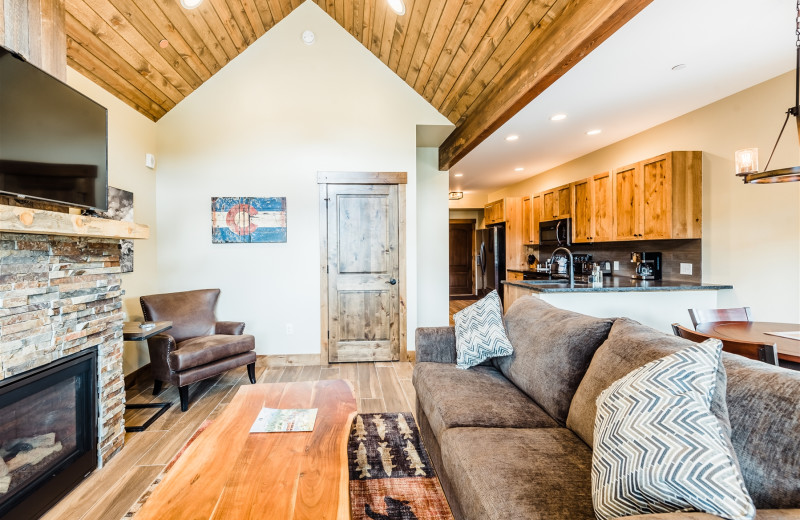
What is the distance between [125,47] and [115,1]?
422mm

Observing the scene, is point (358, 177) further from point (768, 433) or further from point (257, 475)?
point (768, 433)

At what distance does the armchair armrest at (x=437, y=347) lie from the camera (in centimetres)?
250

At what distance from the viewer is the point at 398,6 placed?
3.00 meters

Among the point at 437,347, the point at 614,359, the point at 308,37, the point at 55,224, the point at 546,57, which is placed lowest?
the point at 437,347

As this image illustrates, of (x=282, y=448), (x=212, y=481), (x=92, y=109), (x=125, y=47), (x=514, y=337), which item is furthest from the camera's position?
(x=125, y=47)

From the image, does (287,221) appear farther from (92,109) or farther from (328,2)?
(328,2)

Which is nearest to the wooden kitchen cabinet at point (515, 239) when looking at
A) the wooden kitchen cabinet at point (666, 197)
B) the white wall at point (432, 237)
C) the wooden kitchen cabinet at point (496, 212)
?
the wooden kitchen cabinet at point (496, 212)

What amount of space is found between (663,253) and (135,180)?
5.66 meters

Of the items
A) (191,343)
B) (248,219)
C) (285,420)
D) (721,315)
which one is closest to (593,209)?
(721,315)

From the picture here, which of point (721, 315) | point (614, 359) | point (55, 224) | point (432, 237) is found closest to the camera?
point (614, 359)

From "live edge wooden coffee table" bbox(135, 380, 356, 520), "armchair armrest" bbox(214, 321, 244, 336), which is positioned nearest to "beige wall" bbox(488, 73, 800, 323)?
"live edge wooden coffee table" bbox(135, 380, 356, 520)

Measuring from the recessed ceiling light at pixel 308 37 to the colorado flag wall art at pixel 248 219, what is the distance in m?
1.77

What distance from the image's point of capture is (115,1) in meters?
2.51

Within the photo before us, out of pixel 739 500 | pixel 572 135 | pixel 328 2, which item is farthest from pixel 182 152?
pixel 739 500
